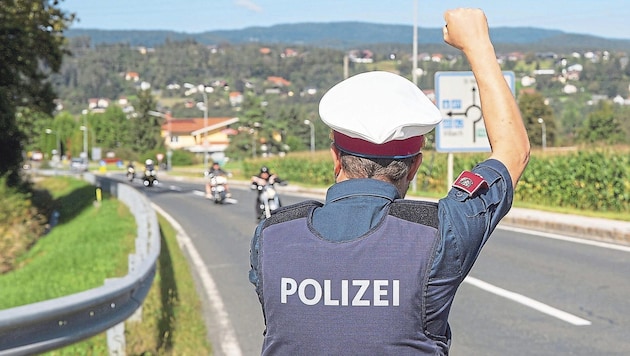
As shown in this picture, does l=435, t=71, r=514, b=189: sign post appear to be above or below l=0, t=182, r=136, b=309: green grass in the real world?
above

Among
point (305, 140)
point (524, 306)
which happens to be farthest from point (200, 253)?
point (305, 140)

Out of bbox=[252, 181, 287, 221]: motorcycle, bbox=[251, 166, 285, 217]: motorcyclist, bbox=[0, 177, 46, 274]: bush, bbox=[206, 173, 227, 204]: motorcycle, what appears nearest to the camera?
bbox=[0, 177, 46, 274]: bush

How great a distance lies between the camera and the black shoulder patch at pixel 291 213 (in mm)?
2578

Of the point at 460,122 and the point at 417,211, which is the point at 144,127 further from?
the point at 417,211

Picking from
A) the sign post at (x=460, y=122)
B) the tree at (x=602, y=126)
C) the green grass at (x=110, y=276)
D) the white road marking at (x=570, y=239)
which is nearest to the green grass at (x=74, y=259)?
the green grass at (x=110, y=276)

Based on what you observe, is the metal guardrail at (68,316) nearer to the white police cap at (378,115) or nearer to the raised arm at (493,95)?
the white police cap at (378,115)

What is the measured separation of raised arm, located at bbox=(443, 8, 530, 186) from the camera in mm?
2598

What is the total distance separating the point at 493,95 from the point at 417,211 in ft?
1.18

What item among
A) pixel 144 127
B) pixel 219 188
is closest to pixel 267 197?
→ pixel 219 188

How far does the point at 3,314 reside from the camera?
506 cm

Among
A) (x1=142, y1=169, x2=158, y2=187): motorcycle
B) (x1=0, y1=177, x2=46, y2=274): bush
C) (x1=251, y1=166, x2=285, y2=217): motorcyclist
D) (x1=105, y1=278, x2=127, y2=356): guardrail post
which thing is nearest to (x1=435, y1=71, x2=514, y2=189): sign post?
(x1=251, y1=166, x2=285, y2=217): motorcyclist

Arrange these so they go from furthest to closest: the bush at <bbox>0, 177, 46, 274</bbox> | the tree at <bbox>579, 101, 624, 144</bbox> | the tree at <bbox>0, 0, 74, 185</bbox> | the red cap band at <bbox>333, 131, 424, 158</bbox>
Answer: the tree at <bbox>579, 101, 624, 144</bbox>
the tree at <bbox>0, 0, 74, 185</bbox>
the bush at <bbox>0, 177, 46, 274</bbox>
the red cap band at <bbox>333, 131, 424, 158</bbox>

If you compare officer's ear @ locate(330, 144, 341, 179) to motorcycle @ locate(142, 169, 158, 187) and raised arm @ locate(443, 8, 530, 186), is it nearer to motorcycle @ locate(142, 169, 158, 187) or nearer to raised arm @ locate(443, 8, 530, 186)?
raised arm @ locate(443, 8, 530, 186)

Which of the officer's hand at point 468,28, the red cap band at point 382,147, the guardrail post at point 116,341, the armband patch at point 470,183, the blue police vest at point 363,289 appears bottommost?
the guardrail post at point 116,341
